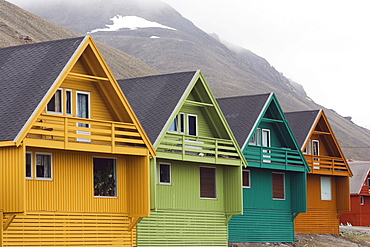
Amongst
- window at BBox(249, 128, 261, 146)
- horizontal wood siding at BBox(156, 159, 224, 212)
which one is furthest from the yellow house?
window at BBox(249, 128, 261, 146)

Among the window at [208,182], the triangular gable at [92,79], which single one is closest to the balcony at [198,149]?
the window at [208,182]

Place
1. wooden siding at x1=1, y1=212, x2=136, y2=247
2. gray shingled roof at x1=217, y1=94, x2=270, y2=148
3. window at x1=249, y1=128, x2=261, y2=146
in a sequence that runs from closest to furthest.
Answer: wooden siding at x1=1, y1=212, x2=136, y2=247 → gray shingled roof at x1=217, y1=94, x2=270, y2=148 → window at x1=249, y1=128, x2=261, y2=146

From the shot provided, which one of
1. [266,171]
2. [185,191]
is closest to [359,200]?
[266,171]

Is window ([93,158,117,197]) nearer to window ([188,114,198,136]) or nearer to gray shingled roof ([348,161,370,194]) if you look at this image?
window ([188,114,198,136])

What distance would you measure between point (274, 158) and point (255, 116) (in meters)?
3.48

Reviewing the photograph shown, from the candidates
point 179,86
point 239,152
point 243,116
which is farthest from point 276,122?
point 179,86

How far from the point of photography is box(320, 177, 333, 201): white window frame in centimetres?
6028

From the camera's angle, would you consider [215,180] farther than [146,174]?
Yes

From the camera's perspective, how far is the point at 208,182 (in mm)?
46031

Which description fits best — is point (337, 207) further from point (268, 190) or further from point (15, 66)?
point (15, 66)

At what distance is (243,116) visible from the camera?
1976 inches

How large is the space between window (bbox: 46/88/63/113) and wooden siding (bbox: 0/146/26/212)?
11.0ft

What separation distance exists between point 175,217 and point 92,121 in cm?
967

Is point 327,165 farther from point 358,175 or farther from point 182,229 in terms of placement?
point 358,175
